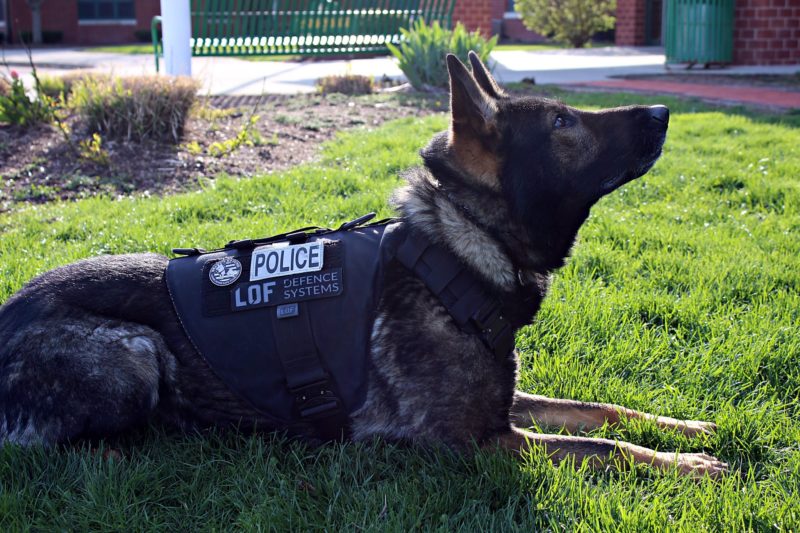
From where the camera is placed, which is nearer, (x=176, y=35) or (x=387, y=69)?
(x=176, y=35)

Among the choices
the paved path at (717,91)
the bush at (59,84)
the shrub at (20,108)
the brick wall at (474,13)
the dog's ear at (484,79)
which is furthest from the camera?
the brick wall at (474,13)

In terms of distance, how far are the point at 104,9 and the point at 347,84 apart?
3305cm

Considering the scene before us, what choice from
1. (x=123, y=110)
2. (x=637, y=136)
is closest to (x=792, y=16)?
(x=123, y=110)

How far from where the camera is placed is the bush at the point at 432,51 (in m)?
12.2

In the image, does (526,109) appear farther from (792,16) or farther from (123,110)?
(792,16)

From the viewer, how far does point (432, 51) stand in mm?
12344

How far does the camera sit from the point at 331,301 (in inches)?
119

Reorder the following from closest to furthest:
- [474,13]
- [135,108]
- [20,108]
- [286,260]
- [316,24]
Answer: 1. [286,260]
2. [135,108]
3. [20,108]
4. [316,24]
5. [474,13]

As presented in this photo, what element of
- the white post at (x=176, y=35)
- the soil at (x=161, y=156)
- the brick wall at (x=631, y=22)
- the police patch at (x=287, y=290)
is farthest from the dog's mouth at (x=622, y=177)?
the brick wall at (x=631, y=22)

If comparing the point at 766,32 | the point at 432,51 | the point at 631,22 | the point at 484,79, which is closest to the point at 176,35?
the point at 432,51

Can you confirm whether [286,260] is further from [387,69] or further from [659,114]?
[387,69]

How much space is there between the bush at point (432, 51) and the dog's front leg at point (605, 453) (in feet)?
32.8

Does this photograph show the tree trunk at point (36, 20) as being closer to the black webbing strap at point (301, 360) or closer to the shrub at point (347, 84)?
the shrub at point (347, 84)

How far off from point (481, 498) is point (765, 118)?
845cm
